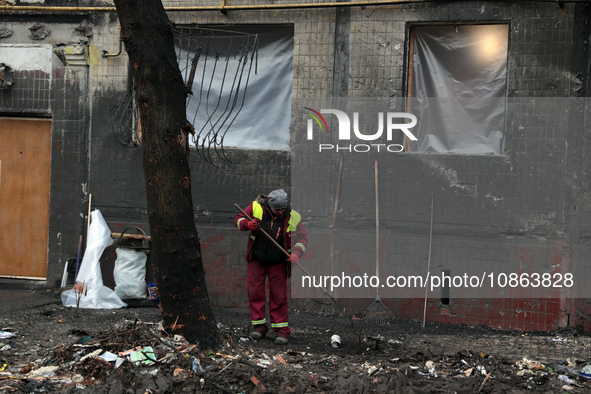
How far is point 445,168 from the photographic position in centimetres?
808

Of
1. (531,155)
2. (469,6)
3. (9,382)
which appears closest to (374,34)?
(469,6)

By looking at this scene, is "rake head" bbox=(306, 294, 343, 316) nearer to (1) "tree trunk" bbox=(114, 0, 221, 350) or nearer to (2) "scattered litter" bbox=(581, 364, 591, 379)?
(1) "tree trunk" bbox=(114, 0, 221, 350)

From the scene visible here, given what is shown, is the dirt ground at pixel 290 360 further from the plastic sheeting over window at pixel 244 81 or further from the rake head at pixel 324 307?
the plastic sheeting over window at pixel 244 81

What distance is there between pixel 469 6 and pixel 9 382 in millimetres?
6476

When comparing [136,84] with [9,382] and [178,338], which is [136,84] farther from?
[9,382]

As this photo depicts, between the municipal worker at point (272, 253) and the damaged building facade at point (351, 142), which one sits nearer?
the municipal worker at point (272, 253)

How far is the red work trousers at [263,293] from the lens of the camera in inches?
272

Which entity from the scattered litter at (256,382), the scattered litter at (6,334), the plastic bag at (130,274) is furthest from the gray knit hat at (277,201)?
the scattered litter at (6,334)

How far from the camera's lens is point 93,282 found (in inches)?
324

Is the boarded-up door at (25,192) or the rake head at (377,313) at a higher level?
the boarded-up door at (25,192)

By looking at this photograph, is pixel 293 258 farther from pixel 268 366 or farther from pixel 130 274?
pixel 130 274

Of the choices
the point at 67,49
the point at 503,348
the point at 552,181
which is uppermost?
the point at 67,49

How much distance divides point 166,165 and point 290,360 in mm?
2127

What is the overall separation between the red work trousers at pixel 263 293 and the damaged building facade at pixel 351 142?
153 centimetres
